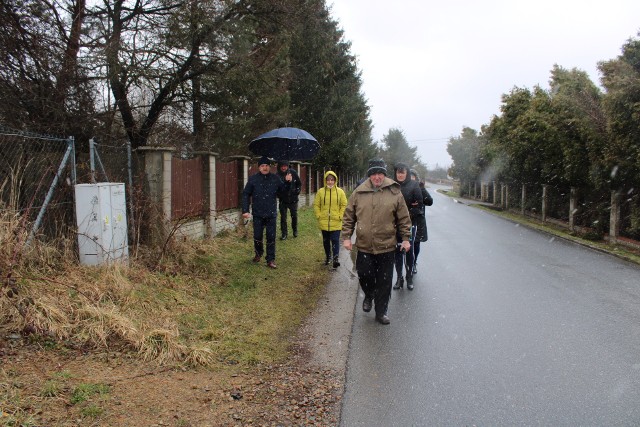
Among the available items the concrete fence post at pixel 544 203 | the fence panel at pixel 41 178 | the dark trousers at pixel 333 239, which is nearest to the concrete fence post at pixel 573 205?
the concrete fence post at pixel 544 203

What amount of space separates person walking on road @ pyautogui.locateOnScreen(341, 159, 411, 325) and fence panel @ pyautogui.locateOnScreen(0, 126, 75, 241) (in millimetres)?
3524

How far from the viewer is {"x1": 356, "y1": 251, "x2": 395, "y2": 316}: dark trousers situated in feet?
18.5

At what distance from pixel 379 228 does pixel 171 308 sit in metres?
2.45

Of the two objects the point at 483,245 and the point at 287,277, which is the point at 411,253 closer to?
the point at 287,277

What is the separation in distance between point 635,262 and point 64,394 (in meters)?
10.8

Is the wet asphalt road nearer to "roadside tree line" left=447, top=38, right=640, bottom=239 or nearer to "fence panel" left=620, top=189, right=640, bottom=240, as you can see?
"fence panel" left=620, top=189, right=640, bottom=240

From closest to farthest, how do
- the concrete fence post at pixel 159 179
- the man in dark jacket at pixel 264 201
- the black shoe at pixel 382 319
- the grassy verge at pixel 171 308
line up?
1. the grassy verge at pixel 171 308
2. the black shoe at pixel 382 319
3. the concrete fence post at pixel 159 179
4. the man in dark jacket at pixel 264 201

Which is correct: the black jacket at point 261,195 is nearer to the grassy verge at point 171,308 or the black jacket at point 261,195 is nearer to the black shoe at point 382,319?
the grassy verge at point 171,308

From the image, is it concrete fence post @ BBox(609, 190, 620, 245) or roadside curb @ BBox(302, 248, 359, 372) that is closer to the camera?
roadside curb @ BBox(302, 248, 359, 372)

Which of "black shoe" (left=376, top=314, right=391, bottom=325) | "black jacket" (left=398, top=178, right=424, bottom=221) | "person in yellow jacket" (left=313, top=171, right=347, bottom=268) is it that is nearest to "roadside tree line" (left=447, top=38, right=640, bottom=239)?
"black jacket" (left=398, top=178, right=424, bottom=221)

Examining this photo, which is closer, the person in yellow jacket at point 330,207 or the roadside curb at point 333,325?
the roadside curb at point 333,325

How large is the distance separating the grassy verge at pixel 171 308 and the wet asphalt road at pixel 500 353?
0.96 meters

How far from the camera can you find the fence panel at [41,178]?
19.0 ft

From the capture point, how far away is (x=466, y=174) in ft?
145
